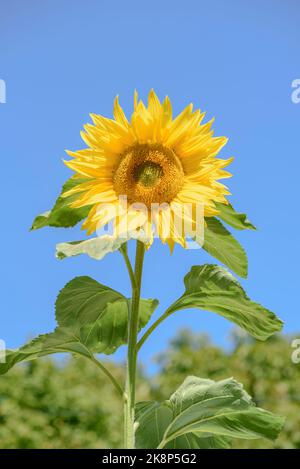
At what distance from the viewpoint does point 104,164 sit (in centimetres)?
151

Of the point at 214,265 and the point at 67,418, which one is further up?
the point at 67,418

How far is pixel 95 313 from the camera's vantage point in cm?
164

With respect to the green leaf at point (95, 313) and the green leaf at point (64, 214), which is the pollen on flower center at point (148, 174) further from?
the green leaf at point (95, 313)

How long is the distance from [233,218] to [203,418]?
486 millimetres

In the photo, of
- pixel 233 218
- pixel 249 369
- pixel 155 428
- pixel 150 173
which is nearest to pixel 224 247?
pixel 233 218

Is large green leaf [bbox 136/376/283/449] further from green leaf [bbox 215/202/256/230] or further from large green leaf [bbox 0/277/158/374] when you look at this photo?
green leaf [bbox 215/202/256/230]

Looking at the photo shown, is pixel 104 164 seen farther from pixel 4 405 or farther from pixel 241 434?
pixel 4 405

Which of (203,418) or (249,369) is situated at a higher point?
(249,369)

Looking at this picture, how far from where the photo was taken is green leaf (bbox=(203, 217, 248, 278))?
4.88ft

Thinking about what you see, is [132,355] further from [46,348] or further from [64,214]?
[64,214]
